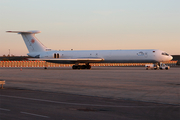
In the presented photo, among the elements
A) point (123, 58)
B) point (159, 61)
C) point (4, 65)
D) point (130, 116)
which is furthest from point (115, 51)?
point (130, 116)

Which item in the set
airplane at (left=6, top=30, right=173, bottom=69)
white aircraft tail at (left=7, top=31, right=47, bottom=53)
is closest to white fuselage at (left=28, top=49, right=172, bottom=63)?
airplane at (left=6, top=30, right=173, bottom=69)

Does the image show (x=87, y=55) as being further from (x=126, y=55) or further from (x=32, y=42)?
(x=32, y=42)

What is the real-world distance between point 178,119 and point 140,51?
43.0 m

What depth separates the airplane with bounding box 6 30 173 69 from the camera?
51.3 m

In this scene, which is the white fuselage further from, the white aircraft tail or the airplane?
the white aircraft tail

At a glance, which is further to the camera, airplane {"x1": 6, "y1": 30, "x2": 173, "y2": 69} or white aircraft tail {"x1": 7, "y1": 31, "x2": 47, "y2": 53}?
white aircraft tail {"x1": 7, "y1": 31, "x2": 47, "y2": 53}

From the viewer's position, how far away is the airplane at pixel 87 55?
51281 millimetres

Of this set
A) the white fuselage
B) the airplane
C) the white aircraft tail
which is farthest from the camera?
the white aircraft tail

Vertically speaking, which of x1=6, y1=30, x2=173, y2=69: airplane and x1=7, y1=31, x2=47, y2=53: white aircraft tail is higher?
x1=7, y1=31, x2=47, y2=53: white aircraft tail

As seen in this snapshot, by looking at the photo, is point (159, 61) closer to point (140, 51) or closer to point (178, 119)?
point (140, 51)

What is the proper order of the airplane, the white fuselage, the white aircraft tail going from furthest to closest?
the white aircraft tail
the airplane
the white fuselage

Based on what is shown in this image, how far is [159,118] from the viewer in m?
9.34

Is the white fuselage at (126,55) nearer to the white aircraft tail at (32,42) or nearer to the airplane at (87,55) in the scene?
the airplane at (87,55)

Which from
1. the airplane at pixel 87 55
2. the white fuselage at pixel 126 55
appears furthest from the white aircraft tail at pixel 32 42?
the white fuselage at pixel 126 55
